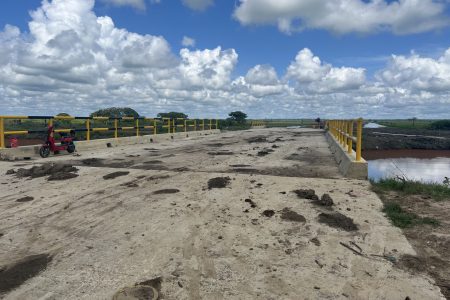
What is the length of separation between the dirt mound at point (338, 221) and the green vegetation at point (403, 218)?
2.25 feet

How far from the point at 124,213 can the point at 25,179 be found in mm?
4369

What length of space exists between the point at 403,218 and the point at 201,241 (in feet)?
10.6

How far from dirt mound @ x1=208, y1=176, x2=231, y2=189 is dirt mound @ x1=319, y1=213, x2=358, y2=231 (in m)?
2.68

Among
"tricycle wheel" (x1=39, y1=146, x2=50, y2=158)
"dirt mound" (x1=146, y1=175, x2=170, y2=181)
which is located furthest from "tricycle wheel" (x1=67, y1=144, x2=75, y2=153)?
"dirt mound" (x1=146, y1=175, x2=170, y2=181)

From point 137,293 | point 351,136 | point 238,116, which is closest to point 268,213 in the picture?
point 137,293

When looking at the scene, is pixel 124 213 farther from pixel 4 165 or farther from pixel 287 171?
pixel 4 165

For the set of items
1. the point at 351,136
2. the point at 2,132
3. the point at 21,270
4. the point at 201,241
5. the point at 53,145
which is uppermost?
the point at 351,136

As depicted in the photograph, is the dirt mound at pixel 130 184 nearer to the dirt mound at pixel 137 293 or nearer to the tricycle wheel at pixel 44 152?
the dirt mound at pixel 137 293

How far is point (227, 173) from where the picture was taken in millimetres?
9547

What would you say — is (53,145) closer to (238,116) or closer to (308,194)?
(308,194)

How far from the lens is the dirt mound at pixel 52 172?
9.16 m

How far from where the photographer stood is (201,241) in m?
4.95

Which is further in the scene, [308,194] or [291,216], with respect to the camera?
[308,194]

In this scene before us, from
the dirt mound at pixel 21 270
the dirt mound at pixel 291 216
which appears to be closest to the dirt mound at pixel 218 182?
the dirt mound at pixel 291 216
